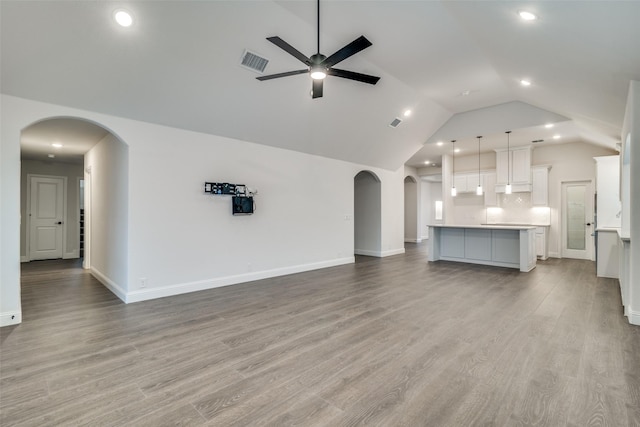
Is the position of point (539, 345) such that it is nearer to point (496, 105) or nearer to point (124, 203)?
point (124, 203)

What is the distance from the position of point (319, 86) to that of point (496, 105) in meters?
5.35

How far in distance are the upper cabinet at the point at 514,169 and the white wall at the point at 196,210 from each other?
527 centimetres

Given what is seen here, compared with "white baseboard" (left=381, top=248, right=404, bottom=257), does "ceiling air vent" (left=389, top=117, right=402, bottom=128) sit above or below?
above

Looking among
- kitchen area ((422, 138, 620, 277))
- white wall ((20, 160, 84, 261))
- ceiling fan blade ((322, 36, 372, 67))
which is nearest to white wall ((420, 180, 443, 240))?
kitchen area ((422, 138, 620, 277))

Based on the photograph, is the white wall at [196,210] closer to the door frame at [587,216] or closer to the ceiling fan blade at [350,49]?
the ceiling fan blade at [350,49]

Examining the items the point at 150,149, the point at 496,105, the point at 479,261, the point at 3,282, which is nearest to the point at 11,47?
the point at 150,149

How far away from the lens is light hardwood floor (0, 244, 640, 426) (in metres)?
1.91

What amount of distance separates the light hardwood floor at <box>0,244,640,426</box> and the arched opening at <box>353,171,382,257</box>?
3930 millimetres

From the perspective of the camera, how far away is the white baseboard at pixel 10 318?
3.33 m

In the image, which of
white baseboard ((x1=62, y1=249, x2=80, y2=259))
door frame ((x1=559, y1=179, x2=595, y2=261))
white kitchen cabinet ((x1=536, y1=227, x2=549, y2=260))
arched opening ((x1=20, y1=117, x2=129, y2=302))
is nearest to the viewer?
arched opening ((x1=20, y1=117, x2=129, y2=302))

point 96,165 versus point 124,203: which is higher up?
point 96,165

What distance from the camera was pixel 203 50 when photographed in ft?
11.8

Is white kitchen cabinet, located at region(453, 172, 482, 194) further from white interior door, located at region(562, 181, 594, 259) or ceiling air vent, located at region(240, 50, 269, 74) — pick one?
ceiling air vent, located at region(240, 50, 269, 74)

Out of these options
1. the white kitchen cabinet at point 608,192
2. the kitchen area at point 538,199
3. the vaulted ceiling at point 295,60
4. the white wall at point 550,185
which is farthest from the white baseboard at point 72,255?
the white kitchen cabinet at point 608,192
